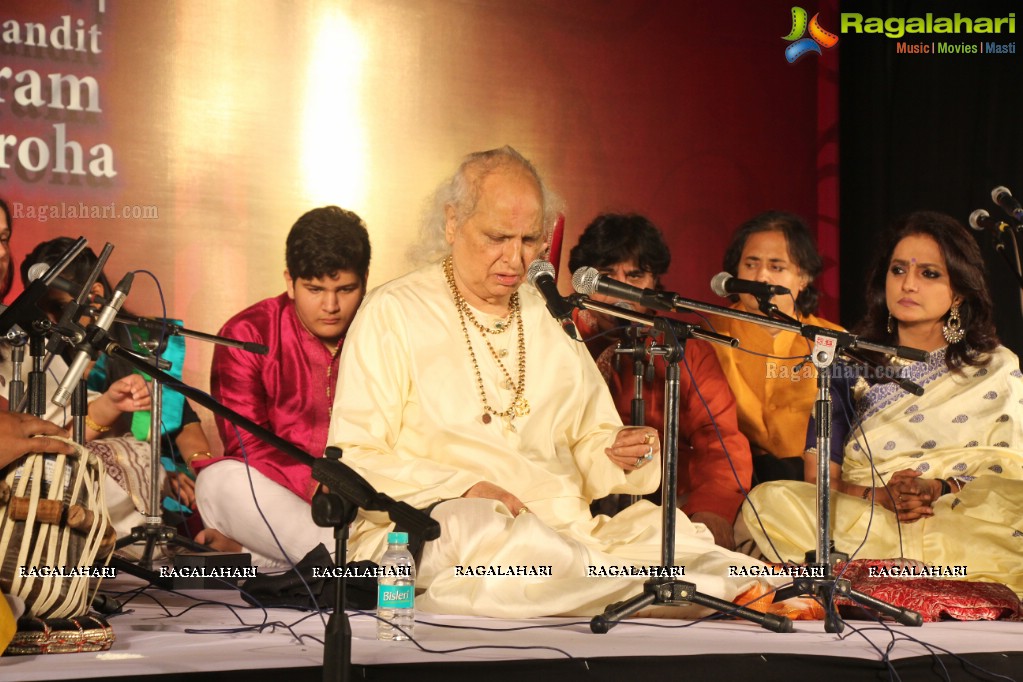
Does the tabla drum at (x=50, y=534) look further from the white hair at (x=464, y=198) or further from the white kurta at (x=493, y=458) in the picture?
the white hair at (x=464, y=198)

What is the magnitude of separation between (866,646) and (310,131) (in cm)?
314

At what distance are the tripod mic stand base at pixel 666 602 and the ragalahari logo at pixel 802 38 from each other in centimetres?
351

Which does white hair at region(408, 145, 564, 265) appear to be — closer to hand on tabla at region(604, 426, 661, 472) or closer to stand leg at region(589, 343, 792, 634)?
hand on tabla at region(604, 426, 661, 472)

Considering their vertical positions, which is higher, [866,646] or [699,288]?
[699,288]

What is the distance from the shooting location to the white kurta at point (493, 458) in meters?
3.66

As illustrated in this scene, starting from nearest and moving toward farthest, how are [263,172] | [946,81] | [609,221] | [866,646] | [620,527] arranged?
1. [866,646]
2. [620,527]
3. [263,172]
4. [609,221]
5. [946,81]

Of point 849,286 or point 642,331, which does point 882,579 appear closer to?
point 642,331

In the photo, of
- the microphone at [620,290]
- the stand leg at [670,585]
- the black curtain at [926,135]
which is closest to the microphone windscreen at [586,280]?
the microphone at [620,290]

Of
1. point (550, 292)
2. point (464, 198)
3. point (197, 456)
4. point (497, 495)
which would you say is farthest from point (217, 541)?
point (550, 292)

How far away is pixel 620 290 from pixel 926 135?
311cm

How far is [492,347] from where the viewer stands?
4.29m

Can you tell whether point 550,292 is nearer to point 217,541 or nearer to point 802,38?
point 217,541

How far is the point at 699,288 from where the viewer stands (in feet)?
Answer: 19.1

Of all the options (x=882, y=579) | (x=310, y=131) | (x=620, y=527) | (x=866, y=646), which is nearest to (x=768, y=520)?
(x=882, y=579)
